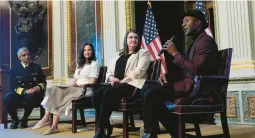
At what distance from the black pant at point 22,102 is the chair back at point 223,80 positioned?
2.85 m

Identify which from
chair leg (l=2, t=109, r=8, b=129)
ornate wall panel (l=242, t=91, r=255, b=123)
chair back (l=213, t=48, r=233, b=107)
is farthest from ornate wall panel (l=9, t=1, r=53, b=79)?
chair back (l=213, t=48, r=233, b=107)

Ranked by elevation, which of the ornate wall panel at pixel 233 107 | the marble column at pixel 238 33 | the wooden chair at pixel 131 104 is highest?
the marble column at pixel 238 33

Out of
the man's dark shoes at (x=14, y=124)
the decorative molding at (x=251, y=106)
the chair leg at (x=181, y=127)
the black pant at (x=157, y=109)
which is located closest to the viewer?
the chair leg at (x=181, y=127)

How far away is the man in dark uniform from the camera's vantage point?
4.51 m

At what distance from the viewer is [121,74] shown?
3.26 meters

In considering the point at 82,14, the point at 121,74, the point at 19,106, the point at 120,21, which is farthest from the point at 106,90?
the point at 82,14

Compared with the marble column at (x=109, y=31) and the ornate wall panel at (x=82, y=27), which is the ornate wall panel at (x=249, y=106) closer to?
the marble column at (x=109, y=31)

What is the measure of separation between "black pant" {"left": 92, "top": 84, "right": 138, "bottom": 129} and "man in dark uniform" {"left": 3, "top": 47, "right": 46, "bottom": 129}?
69.1 inches

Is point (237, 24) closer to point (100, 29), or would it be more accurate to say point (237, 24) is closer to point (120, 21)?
point (120, 21)

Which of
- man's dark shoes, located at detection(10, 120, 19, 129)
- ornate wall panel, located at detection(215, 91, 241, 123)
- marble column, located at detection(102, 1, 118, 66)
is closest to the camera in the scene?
ornate wall panel, located at detection(215, 91, 241, 123)

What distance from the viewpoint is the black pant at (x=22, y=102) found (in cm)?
450

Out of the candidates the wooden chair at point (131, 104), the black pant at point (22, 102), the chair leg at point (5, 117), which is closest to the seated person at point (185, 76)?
the wooden chair at point (131, 104)

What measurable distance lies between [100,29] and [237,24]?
255cm

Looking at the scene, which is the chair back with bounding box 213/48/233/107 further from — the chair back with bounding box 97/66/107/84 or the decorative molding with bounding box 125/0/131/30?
the decorative molding with bounding box 125/0/131/30
